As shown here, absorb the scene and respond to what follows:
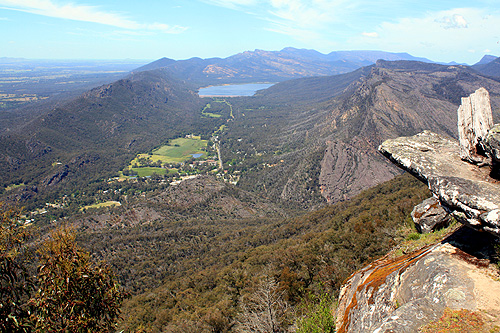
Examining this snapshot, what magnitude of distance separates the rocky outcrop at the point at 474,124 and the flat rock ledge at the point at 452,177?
1.35 feet

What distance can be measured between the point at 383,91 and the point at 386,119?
2734 centimetres

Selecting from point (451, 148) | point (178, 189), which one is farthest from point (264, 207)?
point (451, 148)

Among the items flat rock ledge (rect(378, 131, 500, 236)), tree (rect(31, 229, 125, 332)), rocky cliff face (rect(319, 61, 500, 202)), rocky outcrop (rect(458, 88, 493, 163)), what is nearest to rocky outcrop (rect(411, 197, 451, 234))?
flat rock ledge (rect(378, 131, 500, 236))

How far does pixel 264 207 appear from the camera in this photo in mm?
93562

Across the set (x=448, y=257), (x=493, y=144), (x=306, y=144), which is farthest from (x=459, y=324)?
(x=306, y=144)

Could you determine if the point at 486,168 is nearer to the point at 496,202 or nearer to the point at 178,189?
the point at 496,202

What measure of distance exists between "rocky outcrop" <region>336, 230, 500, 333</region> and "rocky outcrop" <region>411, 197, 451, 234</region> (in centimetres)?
391

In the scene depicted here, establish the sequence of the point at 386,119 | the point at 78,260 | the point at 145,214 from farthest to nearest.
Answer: the point at 386,119 → the point at 145,214 → the point at 78,260

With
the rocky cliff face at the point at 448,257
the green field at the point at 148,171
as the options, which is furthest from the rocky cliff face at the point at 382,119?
the green field at the point at 148,171

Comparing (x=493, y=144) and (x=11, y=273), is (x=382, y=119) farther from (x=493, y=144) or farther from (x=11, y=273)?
(x=11, y=273)

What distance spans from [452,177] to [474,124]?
3.03 m

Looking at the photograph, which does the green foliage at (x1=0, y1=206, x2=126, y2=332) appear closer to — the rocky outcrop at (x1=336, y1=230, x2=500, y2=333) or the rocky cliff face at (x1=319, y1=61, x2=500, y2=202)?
the rocky outcrop at (x1=336, y1=230, x2=500, y2=333)

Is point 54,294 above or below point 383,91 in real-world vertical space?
below

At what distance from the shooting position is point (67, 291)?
816 centimetres
